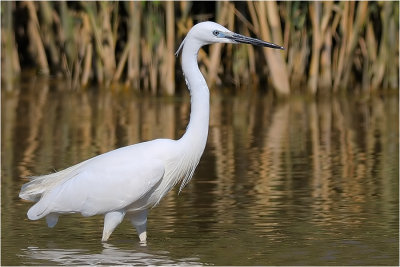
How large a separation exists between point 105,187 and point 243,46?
283 inches

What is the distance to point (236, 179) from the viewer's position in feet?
26.8

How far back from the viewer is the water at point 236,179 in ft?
19.7

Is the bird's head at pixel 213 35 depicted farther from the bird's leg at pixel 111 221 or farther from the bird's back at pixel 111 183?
the bird's leg at pixel 111 221

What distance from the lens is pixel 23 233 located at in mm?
6445

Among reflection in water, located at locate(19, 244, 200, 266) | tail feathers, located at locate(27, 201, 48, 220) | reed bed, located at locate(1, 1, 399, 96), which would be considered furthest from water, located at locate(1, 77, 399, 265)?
reed bed, located at locate(1, 1, 399, 96)

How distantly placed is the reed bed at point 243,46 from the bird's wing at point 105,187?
6539 millimetres

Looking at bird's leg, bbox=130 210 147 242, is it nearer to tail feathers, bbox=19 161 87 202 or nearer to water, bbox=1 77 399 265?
water, bbox=1 77 399 265

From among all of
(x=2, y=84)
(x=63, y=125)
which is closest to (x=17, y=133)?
(x=63, y=125)

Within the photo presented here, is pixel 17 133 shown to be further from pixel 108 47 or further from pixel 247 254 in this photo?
pixel 247 254

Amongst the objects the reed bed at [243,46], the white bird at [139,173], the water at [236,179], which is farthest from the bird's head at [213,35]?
the reed bed at [243,46]

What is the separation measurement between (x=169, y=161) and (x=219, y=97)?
24.2ft

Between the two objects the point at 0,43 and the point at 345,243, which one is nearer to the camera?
the point at 345,243

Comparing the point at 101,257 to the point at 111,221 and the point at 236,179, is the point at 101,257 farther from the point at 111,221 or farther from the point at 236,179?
the point at 236,179

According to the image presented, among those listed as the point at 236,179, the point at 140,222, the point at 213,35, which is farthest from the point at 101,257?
the point at 236,179
